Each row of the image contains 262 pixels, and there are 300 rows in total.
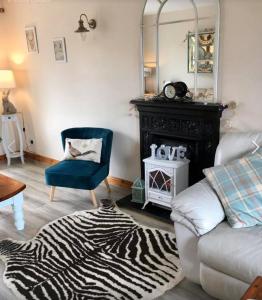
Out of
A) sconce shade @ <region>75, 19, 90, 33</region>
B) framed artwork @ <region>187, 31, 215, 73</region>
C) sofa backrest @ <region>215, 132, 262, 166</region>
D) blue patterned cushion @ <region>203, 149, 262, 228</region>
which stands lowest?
blue patterned cushion @ <region>203, 149, 262, 228</region>

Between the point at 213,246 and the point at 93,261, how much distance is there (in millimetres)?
994

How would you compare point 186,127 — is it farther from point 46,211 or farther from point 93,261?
point 46,211

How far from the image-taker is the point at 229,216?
1846mm

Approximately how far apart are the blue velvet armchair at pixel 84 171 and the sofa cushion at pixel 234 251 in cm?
154

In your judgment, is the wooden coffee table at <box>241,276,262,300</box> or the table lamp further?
the table lamp

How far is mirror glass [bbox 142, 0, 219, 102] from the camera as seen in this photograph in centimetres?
262

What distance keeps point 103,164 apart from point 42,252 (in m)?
1.14

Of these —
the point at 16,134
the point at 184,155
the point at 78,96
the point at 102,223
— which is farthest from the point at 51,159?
the point at 184,155

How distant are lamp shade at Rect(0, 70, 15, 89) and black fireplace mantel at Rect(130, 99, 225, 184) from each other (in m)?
2.14

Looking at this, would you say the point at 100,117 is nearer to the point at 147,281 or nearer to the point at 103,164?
the point at 103,164

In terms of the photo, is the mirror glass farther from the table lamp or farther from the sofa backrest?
the table lamp

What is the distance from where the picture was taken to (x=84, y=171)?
310 centimetres

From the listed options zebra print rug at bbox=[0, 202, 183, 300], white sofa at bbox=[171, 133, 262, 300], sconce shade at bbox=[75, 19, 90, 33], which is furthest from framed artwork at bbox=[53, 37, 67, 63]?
white sofa at bbox=[171, 133, 262, 300]

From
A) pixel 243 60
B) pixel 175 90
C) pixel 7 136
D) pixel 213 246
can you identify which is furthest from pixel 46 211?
pixel 243 60
